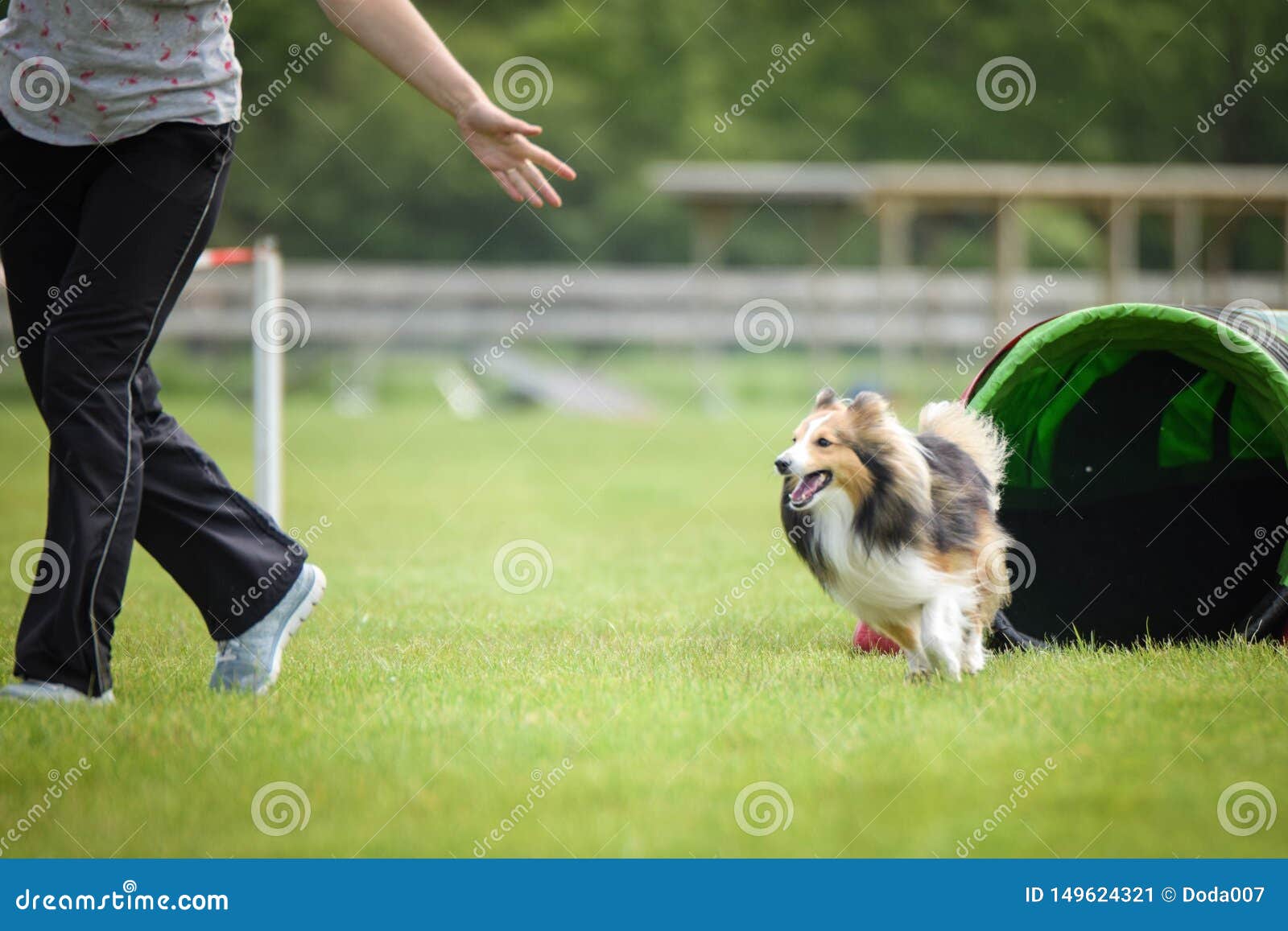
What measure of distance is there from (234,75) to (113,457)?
1.05m

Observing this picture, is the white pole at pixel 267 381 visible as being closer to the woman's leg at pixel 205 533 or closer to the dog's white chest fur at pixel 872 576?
the woman's leg at pixel 205 533

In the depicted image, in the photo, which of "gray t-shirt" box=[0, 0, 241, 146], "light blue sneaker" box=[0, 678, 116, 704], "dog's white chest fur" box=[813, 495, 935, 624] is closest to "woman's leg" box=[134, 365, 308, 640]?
"light blue sneaker" box=[0, 678, 116, 704]

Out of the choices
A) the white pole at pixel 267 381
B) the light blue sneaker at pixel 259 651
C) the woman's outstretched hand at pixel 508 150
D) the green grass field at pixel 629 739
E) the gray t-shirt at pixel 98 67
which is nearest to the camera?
the green grass field at pixel 629 739

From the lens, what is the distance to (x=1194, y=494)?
554 centimetres

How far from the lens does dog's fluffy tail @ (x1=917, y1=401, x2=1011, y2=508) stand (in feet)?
15.5

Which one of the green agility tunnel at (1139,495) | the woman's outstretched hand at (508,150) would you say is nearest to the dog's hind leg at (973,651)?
the green agility tunnel at (1139,495)

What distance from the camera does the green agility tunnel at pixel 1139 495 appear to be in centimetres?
530

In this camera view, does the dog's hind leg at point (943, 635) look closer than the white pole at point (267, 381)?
Yes

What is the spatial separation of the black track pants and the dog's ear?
2.06 meters

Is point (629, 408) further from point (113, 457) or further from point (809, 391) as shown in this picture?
point (113, 457)

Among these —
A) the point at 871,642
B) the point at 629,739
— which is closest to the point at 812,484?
the point at 871,642

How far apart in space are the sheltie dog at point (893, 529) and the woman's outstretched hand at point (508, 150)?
1.24 meters

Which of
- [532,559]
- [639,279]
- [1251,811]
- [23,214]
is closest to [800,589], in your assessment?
[532,559]

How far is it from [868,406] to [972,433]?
0.50m
